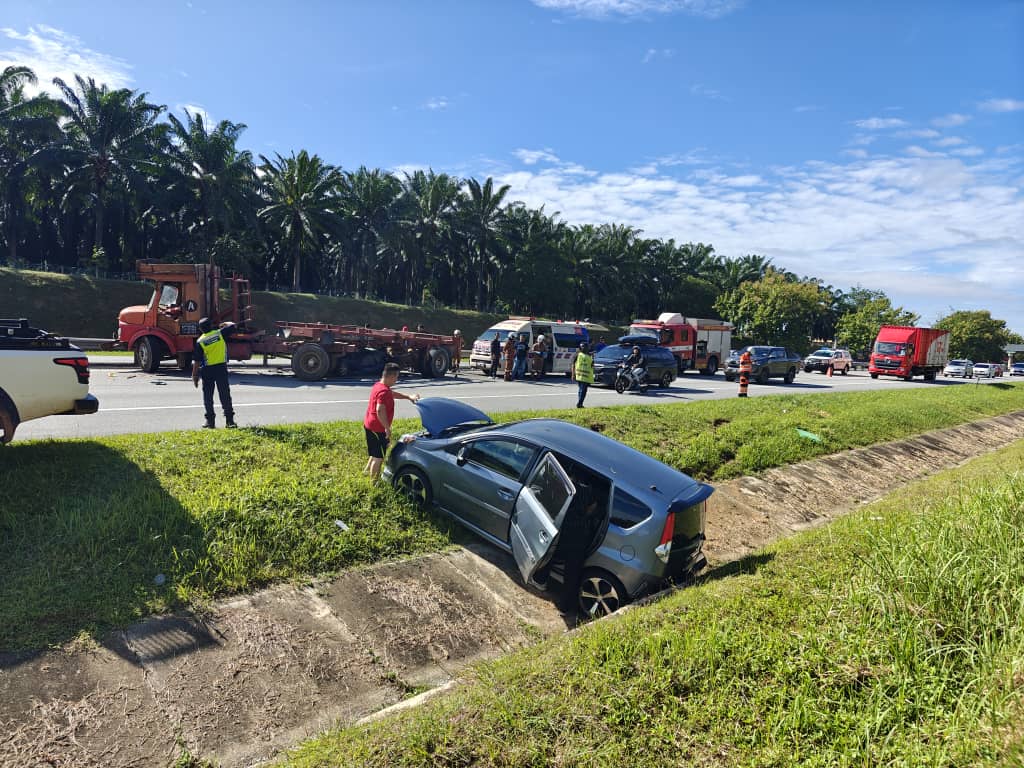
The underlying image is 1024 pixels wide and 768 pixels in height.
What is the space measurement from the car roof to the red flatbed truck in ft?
37.4

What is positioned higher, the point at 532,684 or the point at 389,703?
the point at 532,684

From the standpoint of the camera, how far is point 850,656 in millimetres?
3307

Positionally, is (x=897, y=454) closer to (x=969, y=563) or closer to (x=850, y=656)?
(x=969, y=563)

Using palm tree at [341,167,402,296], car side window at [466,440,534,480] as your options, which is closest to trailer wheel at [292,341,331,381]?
car side window at [466,440,534,480]

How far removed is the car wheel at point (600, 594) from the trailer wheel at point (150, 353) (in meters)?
15.1

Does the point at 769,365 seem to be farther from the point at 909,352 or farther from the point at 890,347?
the point at 890,347

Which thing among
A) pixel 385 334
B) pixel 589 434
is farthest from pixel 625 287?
pixel 589 434

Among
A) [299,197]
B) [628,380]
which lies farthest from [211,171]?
[628,380]

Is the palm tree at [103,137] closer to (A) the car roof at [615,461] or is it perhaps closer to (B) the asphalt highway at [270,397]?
(B) the asphalt highway at [270,397]

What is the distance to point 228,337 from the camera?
15.1 metres

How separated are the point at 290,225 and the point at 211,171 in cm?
638

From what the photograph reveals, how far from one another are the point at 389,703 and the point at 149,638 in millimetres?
1758

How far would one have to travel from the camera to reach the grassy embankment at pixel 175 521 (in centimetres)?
456

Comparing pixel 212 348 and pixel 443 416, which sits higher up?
pixel 212 348
